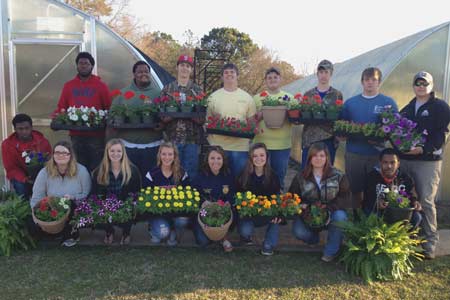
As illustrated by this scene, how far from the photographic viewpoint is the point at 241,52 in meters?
32.0

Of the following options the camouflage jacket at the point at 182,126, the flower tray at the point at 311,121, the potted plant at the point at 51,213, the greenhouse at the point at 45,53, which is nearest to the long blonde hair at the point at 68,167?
the potted plant at the point at 51,213

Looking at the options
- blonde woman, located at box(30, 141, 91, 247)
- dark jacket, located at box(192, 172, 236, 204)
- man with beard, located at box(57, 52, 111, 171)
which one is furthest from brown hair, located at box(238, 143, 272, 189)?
man with beard, located at box(57, 52, 111, 171)

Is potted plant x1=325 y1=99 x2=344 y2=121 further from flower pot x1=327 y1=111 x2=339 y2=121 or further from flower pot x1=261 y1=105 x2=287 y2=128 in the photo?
flower pot x1=261 y1=105 x2=287 y2=128

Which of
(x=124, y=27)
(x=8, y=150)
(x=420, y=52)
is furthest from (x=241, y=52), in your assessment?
(x=8, y=150)

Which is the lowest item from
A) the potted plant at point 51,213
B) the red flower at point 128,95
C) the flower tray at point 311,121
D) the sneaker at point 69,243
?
the sneaker at point 69,243

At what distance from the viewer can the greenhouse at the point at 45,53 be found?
20.7 feet

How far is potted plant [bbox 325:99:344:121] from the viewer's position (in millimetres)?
4668

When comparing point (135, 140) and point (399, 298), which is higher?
point (135, 140)

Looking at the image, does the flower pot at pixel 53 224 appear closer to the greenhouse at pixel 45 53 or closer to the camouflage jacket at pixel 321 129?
the greenhouse at pixel 45 53

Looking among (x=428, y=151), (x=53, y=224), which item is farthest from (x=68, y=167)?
(x=428, y=151)

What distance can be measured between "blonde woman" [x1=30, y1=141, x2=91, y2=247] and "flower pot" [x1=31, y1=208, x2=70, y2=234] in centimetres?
20

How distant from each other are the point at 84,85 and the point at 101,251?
240 centimetres

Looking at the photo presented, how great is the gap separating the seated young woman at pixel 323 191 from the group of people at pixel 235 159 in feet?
0.04

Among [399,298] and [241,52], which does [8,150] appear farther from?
[241,52]
